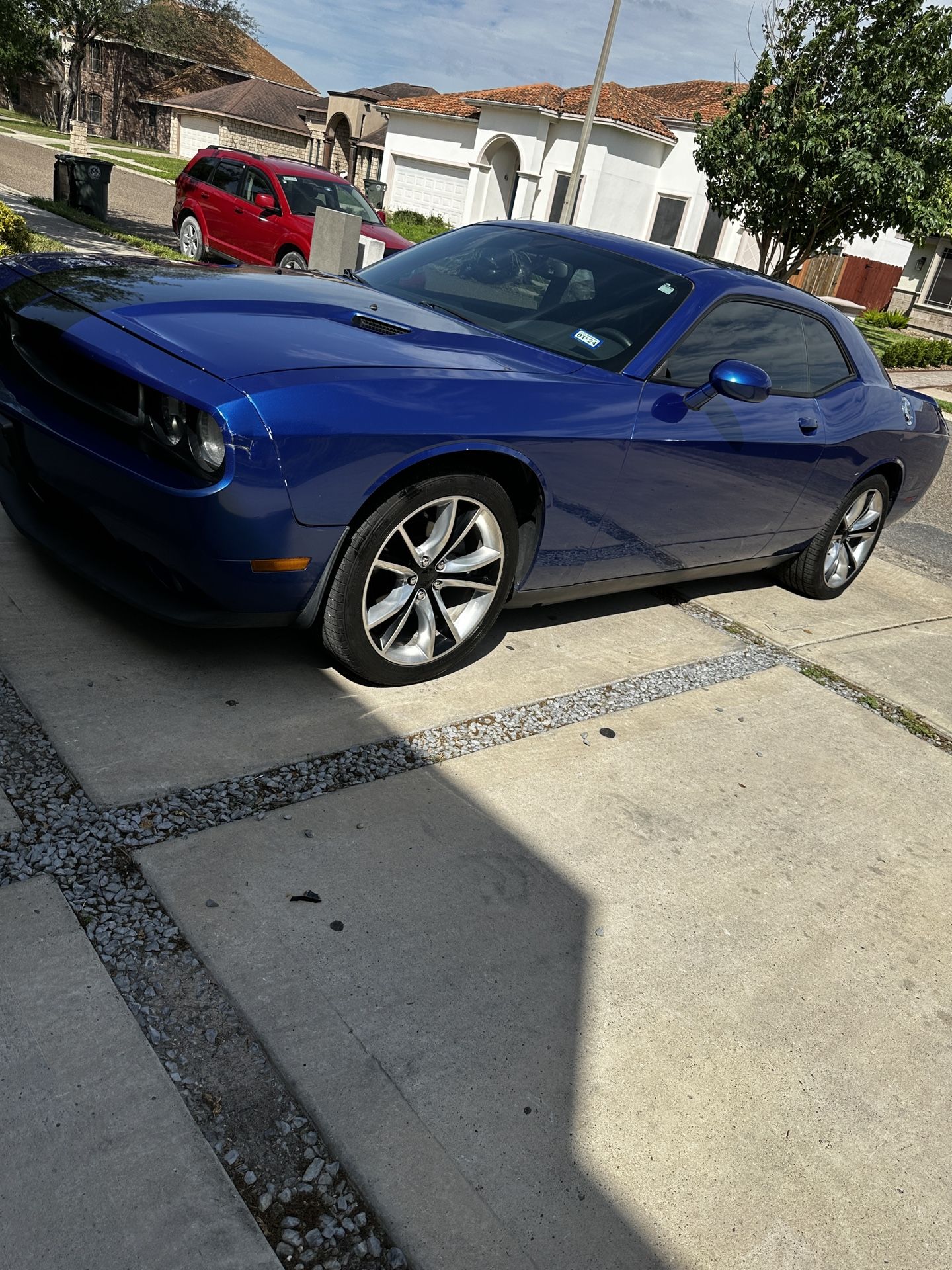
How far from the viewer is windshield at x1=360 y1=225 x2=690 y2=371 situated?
4.09 metres

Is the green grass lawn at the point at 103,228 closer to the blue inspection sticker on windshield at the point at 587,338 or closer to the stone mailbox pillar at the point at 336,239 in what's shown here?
the stone mailbox pillar at the point at 336,239

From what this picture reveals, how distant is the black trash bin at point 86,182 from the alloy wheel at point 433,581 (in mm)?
13971

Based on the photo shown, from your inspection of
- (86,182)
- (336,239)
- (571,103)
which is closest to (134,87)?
(571,103)

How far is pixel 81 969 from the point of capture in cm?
218

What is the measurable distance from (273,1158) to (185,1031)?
33 centimetres

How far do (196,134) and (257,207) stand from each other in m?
45.1

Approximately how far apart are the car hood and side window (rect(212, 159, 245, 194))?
424 inches

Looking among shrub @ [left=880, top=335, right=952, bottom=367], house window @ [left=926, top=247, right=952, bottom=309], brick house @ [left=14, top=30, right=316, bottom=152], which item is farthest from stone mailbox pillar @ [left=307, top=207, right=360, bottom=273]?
brick house @ [left=14, top=30, right=316, bottom=152]

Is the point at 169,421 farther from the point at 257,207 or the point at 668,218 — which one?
the point at 668,218

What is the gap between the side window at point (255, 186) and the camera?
13.5 metres

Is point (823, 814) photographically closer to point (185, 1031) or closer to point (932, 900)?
point (932, 900)

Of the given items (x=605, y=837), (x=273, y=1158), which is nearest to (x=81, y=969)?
(x=273, y=1158)

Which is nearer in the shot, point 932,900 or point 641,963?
point 641,963

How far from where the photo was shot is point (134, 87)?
194 ft
